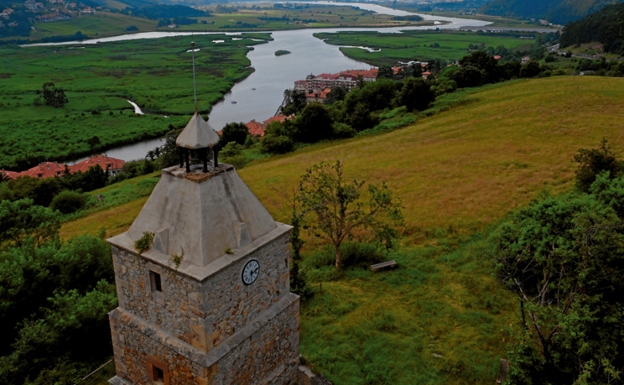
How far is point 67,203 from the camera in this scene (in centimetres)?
3441

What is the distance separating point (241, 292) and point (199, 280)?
Result: 4.24 feet

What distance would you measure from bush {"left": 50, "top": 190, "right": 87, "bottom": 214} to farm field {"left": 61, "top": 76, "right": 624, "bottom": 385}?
4.51 m

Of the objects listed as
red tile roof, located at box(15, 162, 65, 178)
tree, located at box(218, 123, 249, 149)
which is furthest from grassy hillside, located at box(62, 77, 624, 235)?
red tile roof, located at box(15, 162, 65, 178)

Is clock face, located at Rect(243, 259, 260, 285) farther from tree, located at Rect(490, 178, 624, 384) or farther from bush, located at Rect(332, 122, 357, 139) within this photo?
bush, located at Rect(332, 122, 357, 139)

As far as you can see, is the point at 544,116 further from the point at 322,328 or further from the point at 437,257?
the point at 322,328

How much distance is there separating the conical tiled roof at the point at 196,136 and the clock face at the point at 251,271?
8.37 feet

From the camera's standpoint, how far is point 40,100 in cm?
8862

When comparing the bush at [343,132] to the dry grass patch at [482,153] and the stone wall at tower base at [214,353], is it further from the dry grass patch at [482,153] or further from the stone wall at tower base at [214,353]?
the stone wall at tower base at [214,353]

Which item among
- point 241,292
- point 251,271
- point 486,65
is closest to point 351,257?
point 251,271

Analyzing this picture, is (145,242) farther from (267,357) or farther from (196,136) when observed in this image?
(267,357)

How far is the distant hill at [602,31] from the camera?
86312 mm

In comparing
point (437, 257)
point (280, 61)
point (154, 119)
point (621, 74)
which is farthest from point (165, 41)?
point (437, 257)

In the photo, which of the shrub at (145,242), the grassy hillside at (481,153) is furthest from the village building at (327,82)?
the shrub at (145,242)

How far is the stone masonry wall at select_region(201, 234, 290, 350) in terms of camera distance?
786 centimetres
